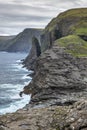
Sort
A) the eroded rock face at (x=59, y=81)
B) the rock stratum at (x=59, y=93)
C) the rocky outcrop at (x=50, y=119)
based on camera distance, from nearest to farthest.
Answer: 1. the rocky outcrop at (x=50, y=119)
2. the rock stratum at (x=59, y=93)
3. the eroded rock face at (x=59, y=81)

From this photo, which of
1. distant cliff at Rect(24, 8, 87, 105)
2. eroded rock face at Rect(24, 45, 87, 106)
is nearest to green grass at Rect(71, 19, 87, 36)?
distant cliff at Rect(24, 8, 87, 105)

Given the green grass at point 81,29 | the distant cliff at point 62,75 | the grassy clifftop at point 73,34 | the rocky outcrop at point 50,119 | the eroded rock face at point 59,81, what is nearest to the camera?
the rocky outcrop at point 50,119

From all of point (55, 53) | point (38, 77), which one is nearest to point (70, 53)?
point (55, 53)

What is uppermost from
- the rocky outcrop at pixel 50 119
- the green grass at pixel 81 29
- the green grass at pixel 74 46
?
the rocky outcrop at pixel 50 119

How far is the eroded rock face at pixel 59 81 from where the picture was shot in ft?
246

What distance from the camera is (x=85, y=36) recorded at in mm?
136375

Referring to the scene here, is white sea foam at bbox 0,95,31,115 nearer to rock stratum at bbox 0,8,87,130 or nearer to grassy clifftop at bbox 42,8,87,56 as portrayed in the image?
rock stratum at bbox 0,8,87,130

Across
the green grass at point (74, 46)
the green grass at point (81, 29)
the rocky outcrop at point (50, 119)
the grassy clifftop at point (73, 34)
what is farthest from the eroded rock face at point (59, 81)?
the rocky outcrop at point (50, 119)

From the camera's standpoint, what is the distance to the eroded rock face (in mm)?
74912

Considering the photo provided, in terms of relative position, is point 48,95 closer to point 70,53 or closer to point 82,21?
point 70,53

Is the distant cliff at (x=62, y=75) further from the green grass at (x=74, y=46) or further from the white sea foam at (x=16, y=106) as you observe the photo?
the white sea foam at (x=16, y=106)

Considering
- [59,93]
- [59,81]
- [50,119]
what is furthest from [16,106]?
[50,119]

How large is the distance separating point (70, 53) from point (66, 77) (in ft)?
60.2

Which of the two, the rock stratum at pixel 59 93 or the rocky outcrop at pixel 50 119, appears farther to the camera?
the rock stratum at pixel 59 93
